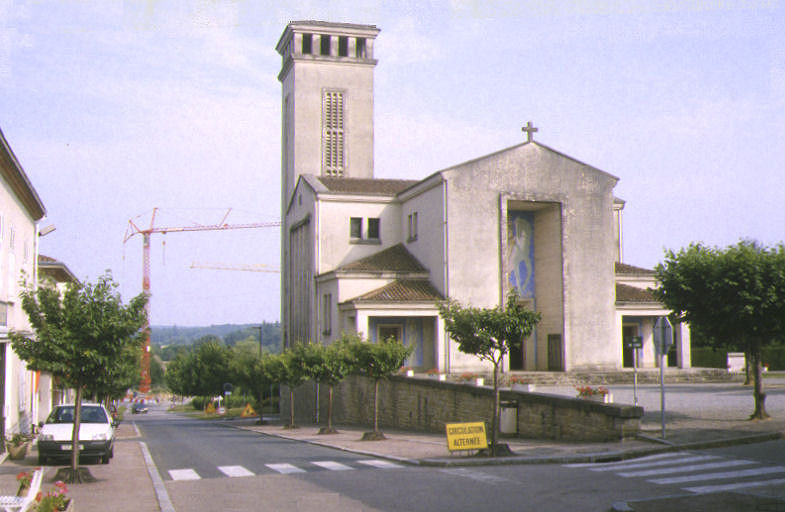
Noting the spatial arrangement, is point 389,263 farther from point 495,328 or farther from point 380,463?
point 380,463

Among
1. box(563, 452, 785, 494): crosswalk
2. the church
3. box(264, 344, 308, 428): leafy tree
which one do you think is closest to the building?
box(264, 344, 308, 428): leafy tree

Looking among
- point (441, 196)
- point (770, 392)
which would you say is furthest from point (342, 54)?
point (770, 392)

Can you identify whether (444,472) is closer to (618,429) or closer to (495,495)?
(495,495)

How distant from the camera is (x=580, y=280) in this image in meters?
43.9

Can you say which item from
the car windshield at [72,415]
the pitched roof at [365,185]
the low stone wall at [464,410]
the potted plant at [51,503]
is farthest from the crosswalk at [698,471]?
the pitched roof at [365,185]

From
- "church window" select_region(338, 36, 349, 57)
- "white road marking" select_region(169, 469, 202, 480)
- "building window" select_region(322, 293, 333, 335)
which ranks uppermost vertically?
"church window" select_region(338, 36, 349, 57)

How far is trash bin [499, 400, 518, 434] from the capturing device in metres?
24.9

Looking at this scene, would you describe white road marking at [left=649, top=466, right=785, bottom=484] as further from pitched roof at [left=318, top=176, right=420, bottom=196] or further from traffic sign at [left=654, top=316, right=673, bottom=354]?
pitched roof at [left=318, top=176, right=420, bottom=196]

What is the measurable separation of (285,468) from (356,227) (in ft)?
104

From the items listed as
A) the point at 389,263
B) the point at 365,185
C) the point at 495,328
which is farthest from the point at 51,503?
the point at 365,185

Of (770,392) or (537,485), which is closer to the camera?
(537,485)

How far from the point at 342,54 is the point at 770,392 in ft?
132

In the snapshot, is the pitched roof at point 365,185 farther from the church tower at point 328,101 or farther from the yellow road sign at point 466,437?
the yellow road sign at point 466,437

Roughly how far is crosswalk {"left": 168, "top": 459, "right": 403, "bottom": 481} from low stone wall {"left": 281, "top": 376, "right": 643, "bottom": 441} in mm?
5384
